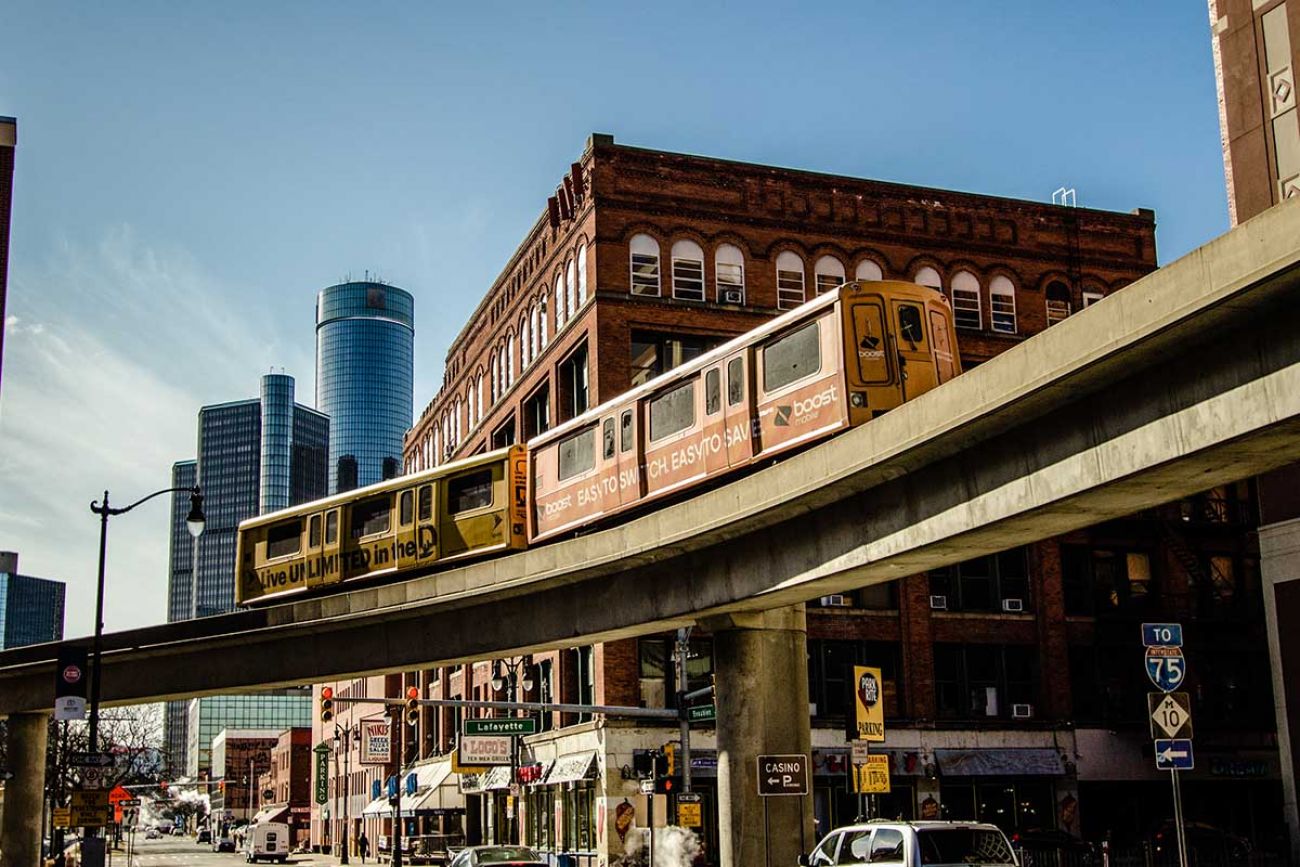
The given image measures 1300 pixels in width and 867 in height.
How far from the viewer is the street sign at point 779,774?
2388 cm

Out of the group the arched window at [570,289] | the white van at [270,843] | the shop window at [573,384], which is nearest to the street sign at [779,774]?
the shop window at [573,384]

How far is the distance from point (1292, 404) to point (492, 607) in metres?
18.4

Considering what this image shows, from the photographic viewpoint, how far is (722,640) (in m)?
25.8

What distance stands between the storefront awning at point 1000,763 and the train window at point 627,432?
25058 millimetres

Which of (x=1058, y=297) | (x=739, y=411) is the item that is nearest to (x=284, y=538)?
(x=739, y=411)

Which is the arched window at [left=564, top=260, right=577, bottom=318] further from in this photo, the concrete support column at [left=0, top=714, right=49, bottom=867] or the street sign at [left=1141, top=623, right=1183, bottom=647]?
the street sign at [left=1141, top=623, right=1183, bottom=647]

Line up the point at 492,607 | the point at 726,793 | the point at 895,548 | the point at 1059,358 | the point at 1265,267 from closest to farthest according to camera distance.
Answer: the point at 1265,267, the point at 1059,358, the point at 895,548, the point at 726,793, the point at 492,607

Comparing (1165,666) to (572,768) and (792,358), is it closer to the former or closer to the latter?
(792,358)

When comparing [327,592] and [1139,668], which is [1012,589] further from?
[327,592]

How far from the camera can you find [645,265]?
5006 centimetres

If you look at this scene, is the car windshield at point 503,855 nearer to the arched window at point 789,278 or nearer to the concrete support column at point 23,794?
the concrete support column at point 23,794

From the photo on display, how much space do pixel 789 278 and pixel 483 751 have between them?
20.0 m

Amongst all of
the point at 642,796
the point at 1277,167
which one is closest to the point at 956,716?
the point at 642,796

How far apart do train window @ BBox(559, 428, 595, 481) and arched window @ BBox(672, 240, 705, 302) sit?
19863 mm
